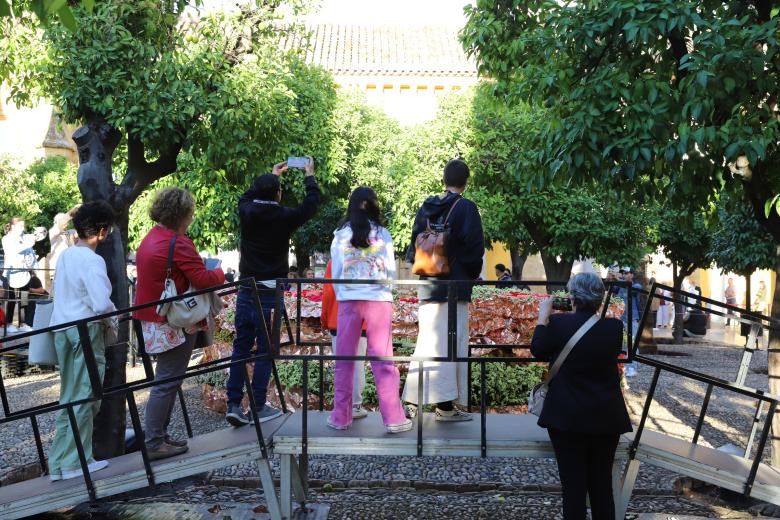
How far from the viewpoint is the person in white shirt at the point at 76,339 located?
5180mm

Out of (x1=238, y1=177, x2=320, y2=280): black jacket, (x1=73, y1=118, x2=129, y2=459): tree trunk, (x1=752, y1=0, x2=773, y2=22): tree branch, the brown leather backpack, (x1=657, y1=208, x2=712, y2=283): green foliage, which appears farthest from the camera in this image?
(x1=657, y1=208, x2=712, y2=283): green foliage

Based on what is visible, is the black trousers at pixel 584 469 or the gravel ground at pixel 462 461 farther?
the gravel ground at pixel 462 461

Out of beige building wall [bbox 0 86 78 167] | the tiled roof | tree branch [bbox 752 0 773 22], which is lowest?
tree branch [bbox 752 0 773 22]

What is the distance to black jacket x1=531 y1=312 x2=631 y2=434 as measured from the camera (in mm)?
4602

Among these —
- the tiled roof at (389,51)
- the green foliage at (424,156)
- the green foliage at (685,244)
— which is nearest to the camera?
the green foliage at (685,244)

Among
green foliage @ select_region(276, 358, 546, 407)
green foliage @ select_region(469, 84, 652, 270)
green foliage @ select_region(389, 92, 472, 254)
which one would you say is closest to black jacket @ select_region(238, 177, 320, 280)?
green foliage @ select_region(276, 358, 546, 407)

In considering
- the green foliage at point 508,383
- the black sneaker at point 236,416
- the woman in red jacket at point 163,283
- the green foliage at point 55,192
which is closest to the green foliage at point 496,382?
the green foliage at point 508,383

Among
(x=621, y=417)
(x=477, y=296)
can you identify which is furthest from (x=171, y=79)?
(x=621, y=417)

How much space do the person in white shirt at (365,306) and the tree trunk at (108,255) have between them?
6.86 feet

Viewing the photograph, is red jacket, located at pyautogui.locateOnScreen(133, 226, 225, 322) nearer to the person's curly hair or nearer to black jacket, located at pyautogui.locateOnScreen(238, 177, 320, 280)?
the person's curly hair

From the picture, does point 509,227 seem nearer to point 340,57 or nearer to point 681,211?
point 681,211

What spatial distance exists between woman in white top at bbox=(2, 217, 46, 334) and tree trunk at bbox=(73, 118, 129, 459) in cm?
583

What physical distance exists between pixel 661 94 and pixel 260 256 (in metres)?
3.24

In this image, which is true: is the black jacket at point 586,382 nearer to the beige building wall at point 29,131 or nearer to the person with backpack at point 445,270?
the person with backpack at point 445,270
